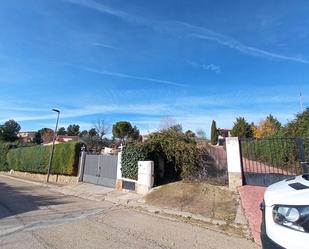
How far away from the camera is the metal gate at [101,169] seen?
1669 centimetres

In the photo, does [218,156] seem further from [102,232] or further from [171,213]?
[102,232]

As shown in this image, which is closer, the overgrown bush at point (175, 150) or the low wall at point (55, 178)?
the overgrown bush at point (175, 150)

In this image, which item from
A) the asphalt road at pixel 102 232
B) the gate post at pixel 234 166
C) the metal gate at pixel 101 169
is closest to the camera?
the asphalt road at pixel 102 232

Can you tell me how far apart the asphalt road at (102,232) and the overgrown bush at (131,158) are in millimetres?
4306

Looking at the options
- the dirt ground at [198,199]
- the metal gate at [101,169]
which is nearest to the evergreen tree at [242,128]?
the metal gate at [101,169]

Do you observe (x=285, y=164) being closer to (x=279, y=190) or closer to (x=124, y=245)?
(x=124, y=245)

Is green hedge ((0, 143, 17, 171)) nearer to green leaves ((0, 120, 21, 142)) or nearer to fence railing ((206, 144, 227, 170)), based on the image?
fence railing ((206, 144, 227, 170))

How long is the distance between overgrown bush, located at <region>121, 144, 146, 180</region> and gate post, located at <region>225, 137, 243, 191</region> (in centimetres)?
443

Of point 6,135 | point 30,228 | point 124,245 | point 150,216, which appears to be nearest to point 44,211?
point 30,228

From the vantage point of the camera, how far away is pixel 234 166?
34.9ft

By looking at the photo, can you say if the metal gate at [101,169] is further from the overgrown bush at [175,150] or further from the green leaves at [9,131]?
the green leaves at [9,131]

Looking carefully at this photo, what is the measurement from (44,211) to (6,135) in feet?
239

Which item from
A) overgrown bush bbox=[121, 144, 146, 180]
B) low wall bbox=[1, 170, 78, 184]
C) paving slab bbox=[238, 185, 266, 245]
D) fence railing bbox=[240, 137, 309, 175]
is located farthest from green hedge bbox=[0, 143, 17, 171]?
paving slab bbox=[238, 185, 266, 245]

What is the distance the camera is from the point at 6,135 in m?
75.2
